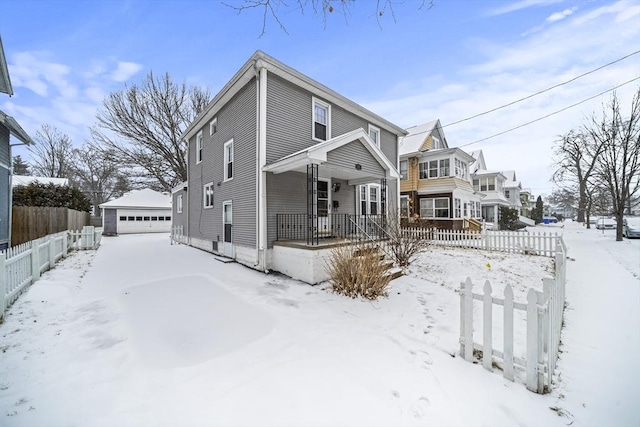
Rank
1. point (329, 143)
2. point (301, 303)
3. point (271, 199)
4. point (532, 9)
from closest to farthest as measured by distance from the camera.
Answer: point (301, 303) < point (532, 9) < point (329, 143) < point (271, 199)

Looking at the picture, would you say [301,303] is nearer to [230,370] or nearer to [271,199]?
[230,370]

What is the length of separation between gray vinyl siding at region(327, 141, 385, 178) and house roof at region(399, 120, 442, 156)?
1111cm

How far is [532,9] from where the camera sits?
711cm

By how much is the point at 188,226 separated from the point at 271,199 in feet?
28.7

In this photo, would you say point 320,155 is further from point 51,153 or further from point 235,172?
point 51,153

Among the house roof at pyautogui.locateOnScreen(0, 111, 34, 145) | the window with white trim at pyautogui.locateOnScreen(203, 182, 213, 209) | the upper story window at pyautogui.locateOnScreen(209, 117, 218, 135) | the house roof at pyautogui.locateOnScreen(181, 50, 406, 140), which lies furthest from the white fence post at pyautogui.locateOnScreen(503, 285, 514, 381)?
the house roof at pyautogui.locateOnScreen(0, 111, 34, 145)

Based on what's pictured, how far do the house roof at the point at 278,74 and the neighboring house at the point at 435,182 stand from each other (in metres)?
7.39

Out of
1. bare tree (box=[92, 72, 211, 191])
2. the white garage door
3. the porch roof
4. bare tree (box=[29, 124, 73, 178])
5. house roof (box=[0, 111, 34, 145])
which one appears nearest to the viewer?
the porch roof

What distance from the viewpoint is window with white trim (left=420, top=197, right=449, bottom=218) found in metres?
19.1

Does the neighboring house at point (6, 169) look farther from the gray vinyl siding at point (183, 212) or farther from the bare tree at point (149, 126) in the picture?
the bare tree at point (149, 126)

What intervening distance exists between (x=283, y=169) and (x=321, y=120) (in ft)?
11.7

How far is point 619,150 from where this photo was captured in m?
16.8

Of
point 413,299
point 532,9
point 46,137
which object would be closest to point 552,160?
point 532,9

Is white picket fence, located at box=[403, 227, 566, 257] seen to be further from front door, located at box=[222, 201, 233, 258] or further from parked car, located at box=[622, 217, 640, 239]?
parked car, located at box=[622, 217, 640, 239]
